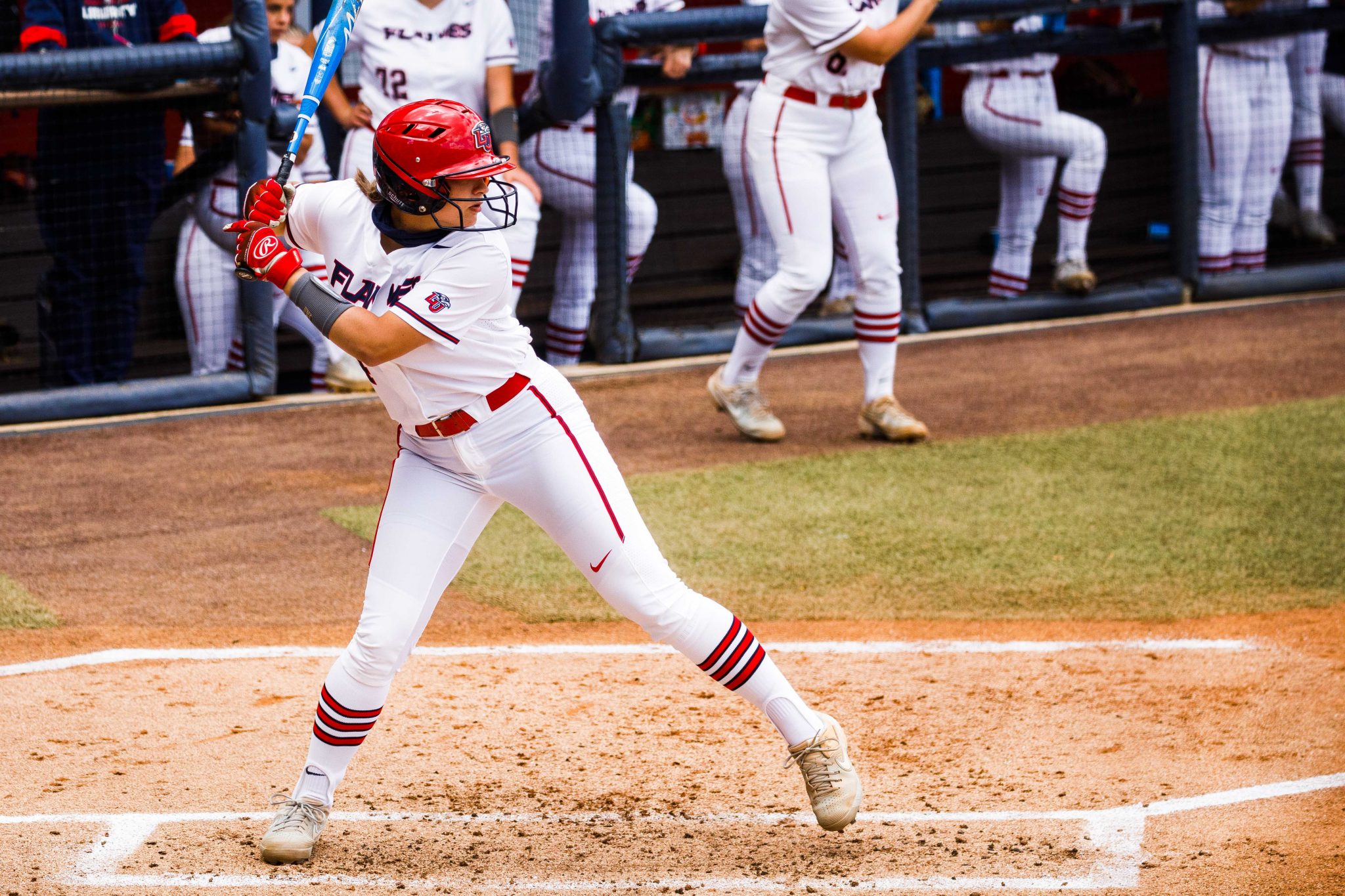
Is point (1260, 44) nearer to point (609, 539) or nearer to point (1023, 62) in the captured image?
point (1023, 62)

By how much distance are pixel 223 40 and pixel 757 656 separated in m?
4.59

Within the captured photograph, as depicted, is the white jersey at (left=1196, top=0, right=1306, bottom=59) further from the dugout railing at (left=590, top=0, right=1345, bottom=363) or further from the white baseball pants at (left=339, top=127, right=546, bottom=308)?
the white baseball pants at (left=339, top=127, right=546, bottom=308)

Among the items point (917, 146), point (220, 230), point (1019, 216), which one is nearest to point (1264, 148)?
point (1019, 216)

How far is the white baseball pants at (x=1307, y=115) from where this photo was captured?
30.3ft

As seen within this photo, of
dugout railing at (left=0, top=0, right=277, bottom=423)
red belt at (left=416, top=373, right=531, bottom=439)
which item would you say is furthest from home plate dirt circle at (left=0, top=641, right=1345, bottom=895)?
dugout railing at (left=0, top=0, right=277, bottom=423)

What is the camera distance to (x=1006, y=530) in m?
5.48

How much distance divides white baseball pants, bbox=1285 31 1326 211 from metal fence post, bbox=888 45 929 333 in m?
2.49

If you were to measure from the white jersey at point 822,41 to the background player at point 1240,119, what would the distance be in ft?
11.3

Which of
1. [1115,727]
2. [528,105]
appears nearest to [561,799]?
[1115,727]

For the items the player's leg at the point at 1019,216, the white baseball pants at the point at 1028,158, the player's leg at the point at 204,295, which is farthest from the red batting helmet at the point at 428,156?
the player's leg at the point at 1019,216

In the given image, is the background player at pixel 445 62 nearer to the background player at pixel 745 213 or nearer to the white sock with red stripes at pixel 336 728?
the background player at pixel 745 213

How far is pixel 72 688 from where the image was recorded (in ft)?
13.6

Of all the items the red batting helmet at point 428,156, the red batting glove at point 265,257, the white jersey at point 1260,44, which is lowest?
the white jersey at point 1260,44

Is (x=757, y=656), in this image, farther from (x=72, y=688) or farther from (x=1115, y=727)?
(x=72, y=688)
